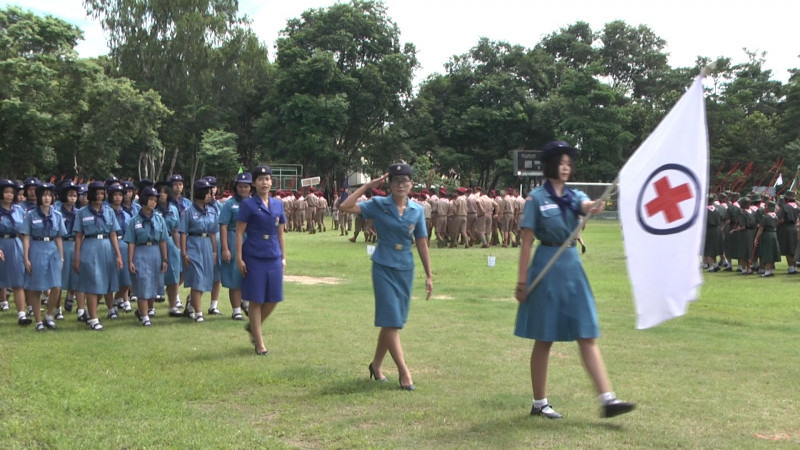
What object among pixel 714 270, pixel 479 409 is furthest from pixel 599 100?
pixel 479 409

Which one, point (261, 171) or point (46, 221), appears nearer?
point (261, 171)

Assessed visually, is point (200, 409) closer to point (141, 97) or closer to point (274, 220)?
point (274, 220)

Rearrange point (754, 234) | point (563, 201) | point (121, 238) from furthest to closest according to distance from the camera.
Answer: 1. point (754, 234)
2. point (121, 238)
3. point (563, 201)

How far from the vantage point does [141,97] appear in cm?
4225

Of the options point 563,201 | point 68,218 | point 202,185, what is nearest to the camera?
point 563,201

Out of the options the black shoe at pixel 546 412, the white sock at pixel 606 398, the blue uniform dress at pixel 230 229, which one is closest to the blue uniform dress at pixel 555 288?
the white sock at pixel 606 398

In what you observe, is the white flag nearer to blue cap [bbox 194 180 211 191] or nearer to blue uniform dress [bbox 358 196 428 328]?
blue uniform dress [bbox 358 196 428 328]

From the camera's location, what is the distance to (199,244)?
10719mm

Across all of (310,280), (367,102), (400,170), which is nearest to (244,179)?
(400,170)

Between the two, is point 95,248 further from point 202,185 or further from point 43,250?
point 202,185

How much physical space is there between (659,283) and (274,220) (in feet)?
15.1

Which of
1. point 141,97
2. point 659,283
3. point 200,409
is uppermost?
point 141,97

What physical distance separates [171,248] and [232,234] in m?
0.89

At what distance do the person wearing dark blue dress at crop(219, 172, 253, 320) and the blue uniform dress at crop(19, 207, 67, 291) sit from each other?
2216mm
